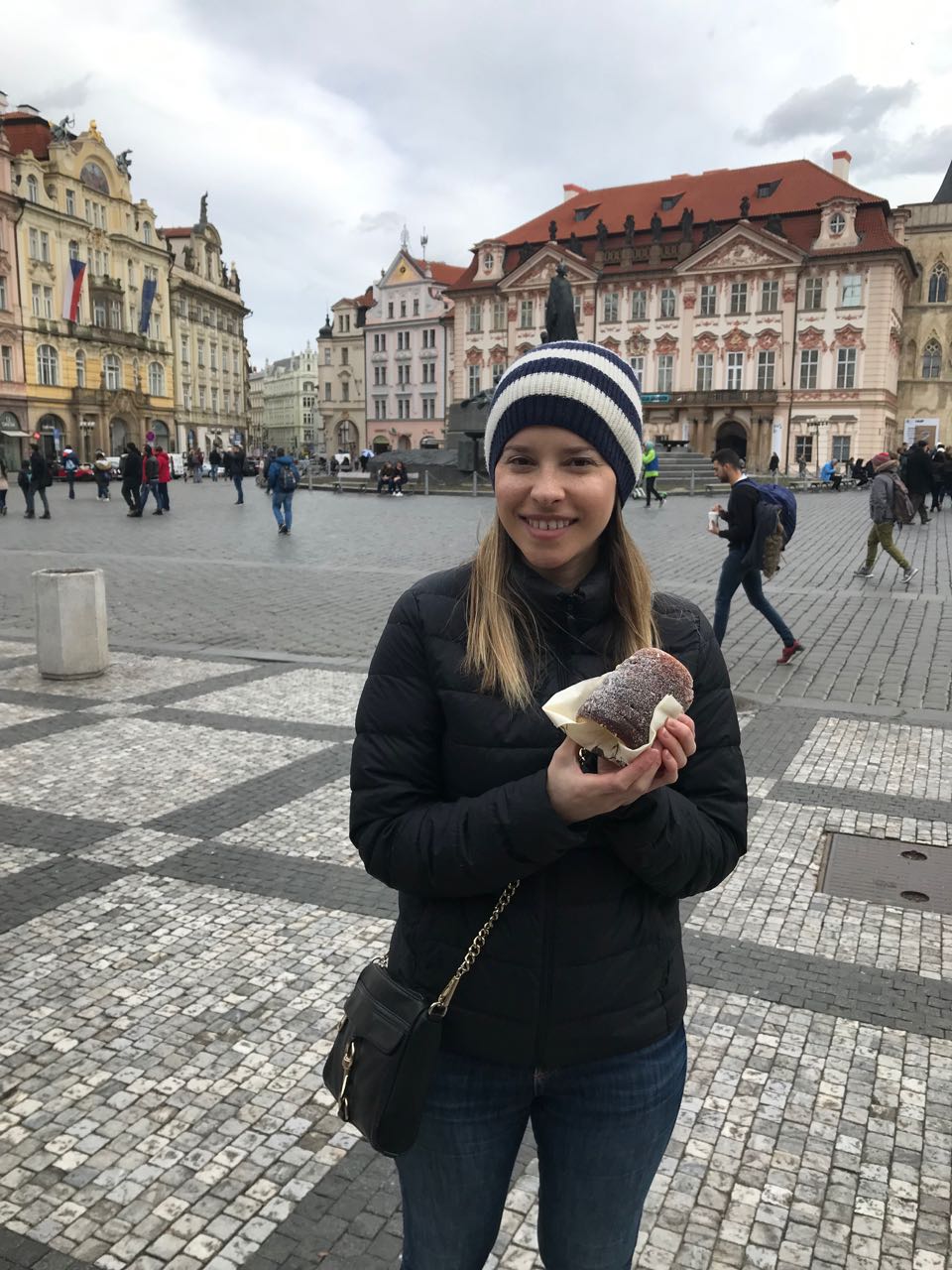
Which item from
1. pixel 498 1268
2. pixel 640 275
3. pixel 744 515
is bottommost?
pixel 498 1268

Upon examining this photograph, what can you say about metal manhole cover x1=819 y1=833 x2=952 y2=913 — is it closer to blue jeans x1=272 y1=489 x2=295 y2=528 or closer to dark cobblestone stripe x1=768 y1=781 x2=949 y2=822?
dark cobblestone stripe x1=768 y1=781 x2=949 y2=822

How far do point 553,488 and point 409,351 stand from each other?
274 ft

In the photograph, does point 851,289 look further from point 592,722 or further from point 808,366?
point 592,722

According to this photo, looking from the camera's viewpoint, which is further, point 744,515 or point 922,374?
point 922,374

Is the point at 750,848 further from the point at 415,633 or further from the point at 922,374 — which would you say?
the point at 922,374

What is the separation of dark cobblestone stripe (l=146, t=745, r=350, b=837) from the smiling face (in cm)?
361

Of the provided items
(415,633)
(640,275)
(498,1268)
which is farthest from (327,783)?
(640,275)

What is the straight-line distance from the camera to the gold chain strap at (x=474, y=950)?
5.19 feet

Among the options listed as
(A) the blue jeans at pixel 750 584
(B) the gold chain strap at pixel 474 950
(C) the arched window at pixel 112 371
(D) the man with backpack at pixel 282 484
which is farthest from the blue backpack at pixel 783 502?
(C) the arched window at pixel 112 371

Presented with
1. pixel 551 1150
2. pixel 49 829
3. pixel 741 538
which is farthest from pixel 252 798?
pixel 741 538

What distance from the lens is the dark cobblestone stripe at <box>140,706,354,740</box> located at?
22.0 feet

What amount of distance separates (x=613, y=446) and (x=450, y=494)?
118 ft

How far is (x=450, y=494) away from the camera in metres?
37.4

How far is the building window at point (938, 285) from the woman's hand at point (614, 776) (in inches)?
2763
